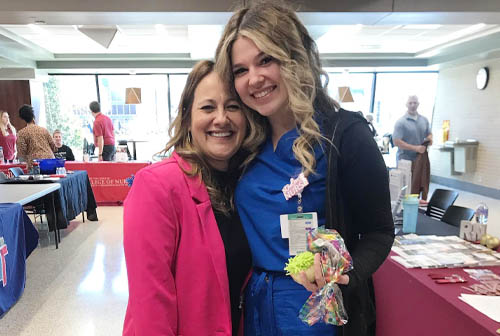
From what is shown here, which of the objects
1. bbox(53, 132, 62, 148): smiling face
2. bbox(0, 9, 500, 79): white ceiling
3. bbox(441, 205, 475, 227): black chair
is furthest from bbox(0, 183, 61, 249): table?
bbox(441, 205, 475, 227): black chair

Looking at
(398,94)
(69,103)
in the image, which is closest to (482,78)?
(398,94)

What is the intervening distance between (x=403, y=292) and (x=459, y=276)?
0.27m

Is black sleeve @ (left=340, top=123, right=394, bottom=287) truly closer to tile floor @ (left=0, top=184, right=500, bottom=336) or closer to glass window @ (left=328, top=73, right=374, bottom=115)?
tile floor @ (left=0, top=184, right=500, bottom=336)

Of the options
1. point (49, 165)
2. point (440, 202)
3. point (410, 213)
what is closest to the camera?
point (410, 213)

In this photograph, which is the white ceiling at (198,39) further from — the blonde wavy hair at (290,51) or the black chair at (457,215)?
the blonde wavy hair at (290,51)

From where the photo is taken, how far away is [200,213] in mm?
1006

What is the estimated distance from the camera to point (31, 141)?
17.1 feet

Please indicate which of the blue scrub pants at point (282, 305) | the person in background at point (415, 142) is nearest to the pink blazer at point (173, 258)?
the blue scrub pants at point (282, 305)

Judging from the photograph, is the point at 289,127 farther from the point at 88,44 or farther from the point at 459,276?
the point at 88,44

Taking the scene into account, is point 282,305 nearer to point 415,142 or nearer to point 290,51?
point 290,51

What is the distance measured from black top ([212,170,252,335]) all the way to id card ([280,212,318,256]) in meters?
0.16

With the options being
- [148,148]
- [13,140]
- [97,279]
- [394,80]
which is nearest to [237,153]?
[97,279]

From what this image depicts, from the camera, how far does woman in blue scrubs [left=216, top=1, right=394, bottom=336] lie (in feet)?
3.12

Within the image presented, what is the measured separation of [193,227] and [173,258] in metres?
0.11
